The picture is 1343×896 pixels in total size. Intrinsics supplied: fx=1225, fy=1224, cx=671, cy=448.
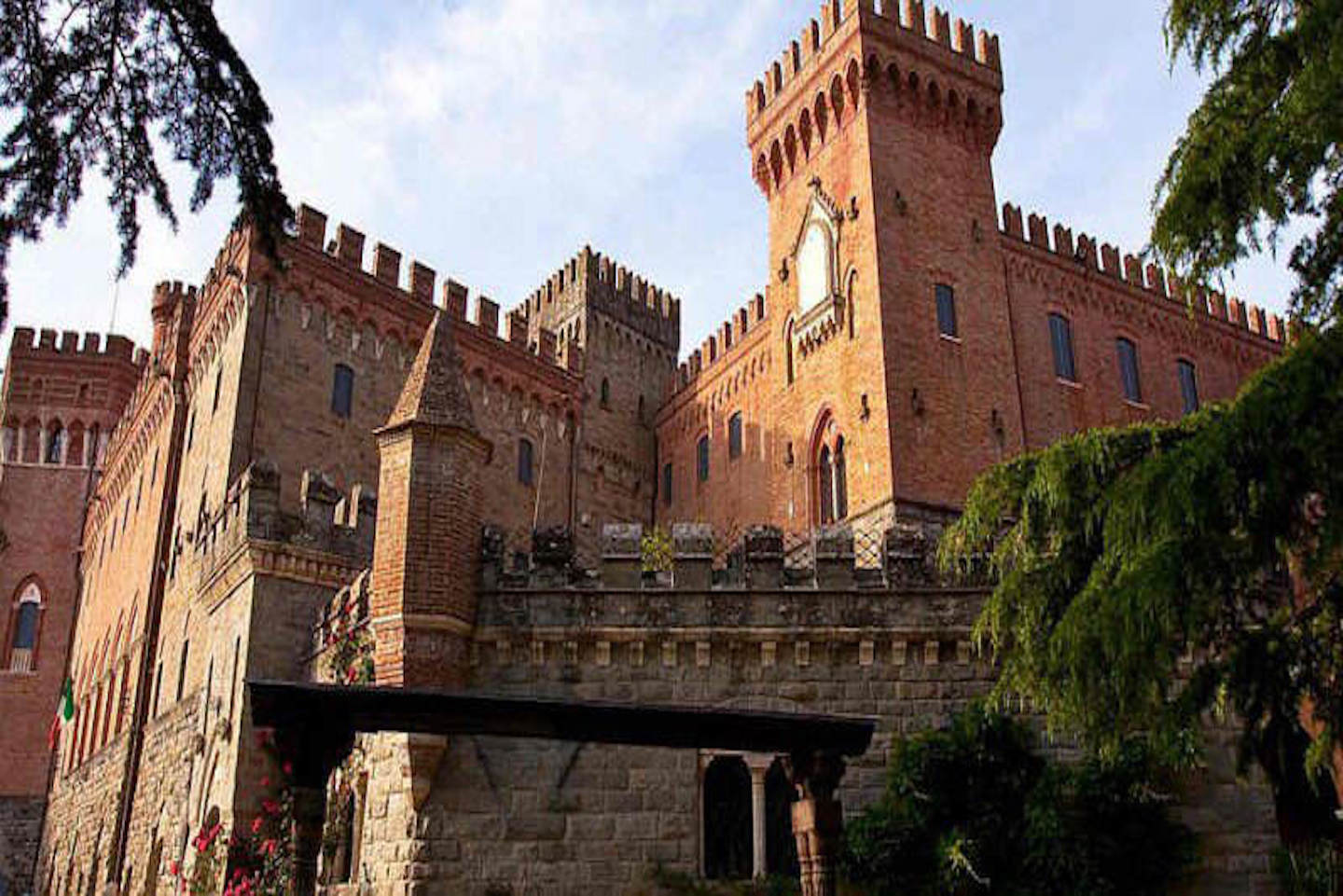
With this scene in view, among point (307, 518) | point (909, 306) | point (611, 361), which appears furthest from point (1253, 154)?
point (611, 361)

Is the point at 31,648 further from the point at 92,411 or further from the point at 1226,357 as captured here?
the point at 1226,357

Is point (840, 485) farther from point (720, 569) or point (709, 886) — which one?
point (709, 886)

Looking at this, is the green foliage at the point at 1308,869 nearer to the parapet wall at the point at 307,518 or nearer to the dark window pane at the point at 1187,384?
the parapet wall at the point at 307,518

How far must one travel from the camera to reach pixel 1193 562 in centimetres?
682

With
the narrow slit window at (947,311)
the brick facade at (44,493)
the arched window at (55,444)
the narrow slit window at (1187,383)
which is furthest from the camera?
the arched window at (55,444)

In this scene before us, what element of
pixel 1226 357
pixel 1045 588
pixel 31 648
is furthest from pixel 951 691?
pixel 31 648

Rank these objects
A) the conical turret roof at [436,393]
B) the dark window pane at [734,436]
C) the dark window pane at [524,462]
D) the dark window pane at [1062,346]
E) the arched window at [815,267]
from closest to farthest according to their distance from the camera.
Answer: the conical turret roof at [436,393] < the arched window at [815,267] < the dark window pane at [524,462] < the dark window pane at [1062,346] < the dark window pane at [734,436]

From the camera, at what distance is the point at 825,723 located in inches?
330

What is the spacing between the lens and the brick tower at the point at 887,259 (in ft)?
81.3

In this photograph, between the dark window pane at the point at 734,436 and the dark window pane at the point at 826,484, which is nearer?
the dark window pane at the point at 826,484

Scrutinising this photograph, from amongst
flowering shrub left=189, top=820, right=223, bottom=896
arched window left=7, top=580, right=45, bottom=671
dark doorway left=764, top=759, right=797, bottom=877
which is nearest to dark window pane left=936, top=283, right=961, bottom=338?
dark doorway left=764, top=759, right=797, bottom=877

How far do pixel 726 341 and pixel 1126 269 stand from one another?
10460 millimetres

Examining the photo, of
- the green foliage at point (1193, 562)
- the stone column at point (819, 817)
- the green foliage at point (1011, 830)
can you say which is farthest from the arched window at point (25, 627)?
the green foliage at point (1193, 562)

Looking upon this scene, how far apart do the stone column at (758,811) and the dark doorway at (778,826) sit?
2.8 inches
